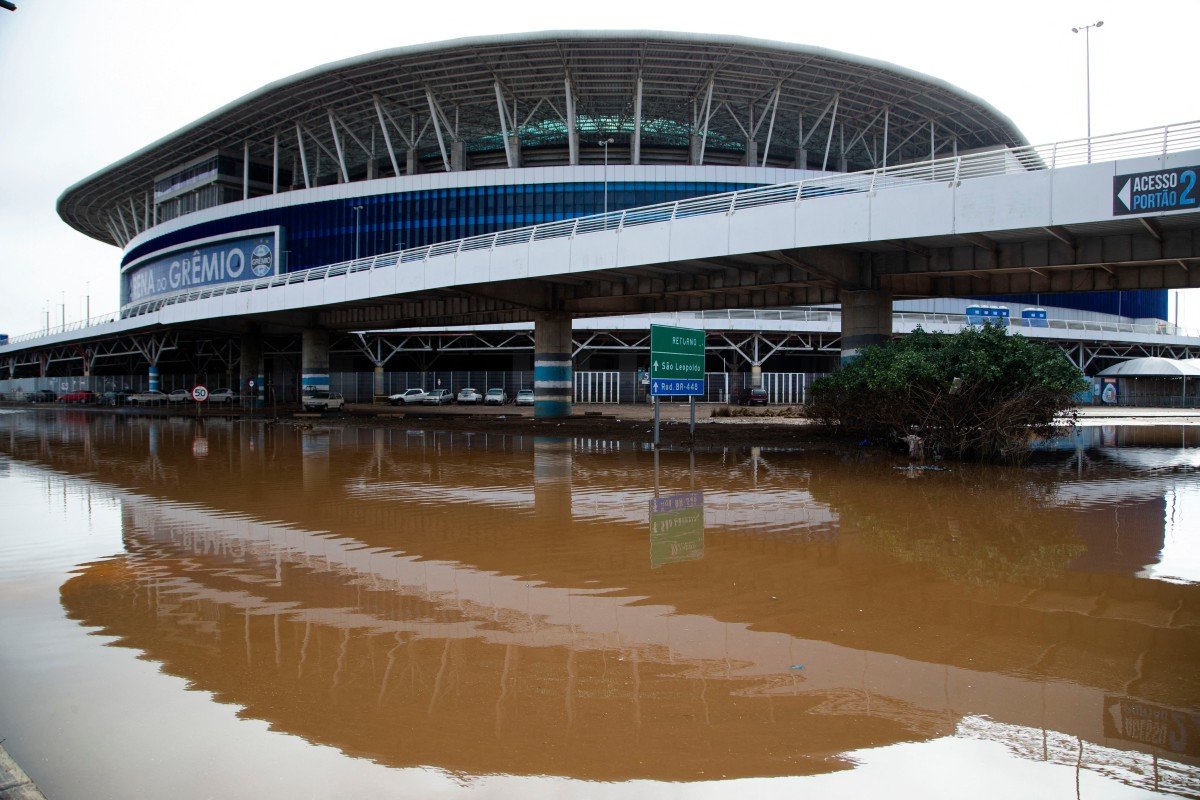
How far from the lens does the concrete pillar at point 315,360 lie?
56.9 meters

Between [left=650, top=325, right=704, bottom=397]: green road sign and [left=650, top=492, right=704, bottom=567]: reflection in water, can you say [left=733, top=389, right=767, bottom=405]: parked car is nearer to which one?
[left=650, top=325, right=704, bottom=397]: green road sign

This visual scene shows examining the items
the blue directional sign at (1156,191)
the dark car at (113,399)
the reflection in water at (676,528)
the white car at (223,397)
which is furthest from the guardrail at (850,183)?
the dark car at (113,399)

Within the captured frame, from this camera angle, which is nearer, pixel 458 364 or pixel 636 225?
pixel 636 225

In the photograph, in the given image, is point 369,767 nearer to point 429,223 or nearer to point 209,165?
point 429,223

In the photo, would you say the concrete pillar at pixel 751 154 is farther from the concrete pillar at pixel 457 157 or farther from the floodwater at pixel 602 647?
the floodwater at pixel 602 647

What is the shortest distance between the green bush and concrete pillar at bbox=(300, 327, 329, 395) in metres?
43.2

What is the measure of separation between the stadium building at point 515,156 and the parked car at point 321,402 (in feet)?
4.58

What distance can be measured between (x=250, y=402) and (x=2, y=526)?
55227mm

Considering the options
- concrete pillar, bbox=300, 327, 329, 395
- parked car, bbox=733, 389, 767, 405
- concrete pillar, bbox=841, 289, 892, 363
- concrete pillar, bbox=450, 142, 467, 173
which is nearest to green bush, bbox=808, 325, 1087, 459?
concrete pillar, bbox=841, 289, 892, 363

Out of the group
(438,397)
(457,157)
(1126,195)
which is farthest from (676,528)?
(457,157)

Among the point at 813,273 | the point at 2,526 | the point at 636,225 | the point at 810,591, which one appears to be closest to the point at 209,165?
the point at 636,225

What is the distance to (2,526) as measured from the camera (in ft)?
41.2

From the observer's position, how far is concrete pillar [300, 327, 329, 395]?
187ft

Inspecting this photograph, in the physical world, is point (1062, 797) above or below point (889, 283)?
below
